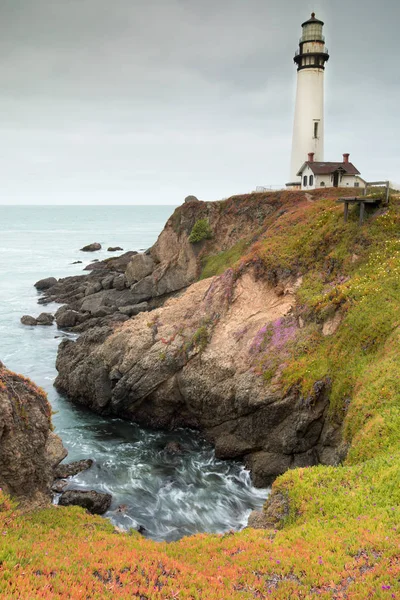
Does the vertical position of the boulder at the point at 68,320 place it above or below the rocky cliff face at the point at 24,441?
below

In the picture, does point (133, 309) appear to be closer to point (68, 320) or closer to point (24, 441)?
point (68, 320)

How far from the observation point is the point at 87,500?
22891mm

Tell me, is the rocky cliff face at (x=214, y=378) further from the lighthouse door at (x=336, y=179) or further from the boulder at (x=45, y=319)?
the lighthouse door at (x=336, y=179)

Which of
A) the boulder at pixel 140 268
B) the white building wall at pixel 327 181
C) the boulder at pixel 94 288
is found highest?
the white building wall at pixel 327 181

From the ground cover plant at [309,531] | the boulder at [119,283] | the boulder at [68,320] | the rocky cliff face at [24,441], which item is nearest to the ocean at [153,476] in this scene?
the rocky cliff face at [24,441]

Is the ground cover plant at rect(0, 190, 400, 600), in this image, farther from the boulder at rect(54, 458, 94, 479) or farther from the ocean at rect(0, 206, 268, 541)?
the boulder at rect(54, 458, 94, 479)

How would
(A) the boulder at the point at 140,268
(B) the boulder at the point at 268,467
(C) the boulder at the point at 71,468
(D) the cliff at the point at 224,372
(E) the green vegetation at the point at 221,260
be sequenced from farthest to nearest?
(A) the boulder at the point at 140,268, (E) the green vegetation at the point at 221,260, (C) the boulder at the point at 71,468, (D) the cliff at the point at 224,372, (B) the boulder at the point at 268,467

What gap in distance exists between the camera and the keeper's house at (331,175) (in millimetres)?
54062

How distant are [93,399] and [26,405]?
18522mm

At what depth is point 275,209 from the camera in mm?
52219

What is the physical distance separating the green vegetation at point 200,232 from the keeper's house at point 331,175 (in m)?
13.2

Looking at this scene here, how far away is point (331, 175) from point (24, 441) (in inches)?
1887

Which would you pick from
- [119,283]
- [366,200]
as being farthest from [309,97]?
[119,283]

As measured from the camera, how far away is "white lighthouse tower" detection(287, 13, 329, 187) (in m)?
56.0
